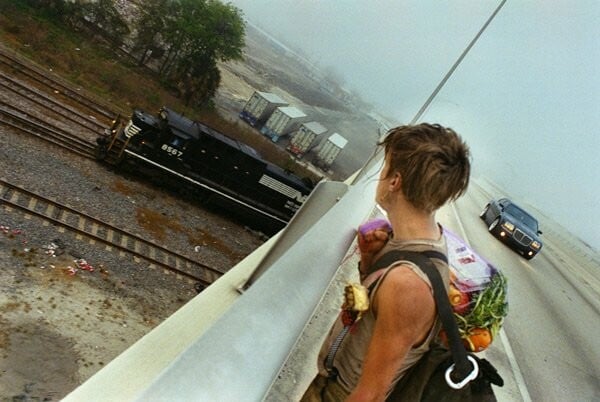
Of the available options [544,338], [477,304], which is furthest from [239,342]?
[544,338]

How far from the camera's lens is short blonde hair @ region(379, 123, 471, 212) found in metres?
1.78

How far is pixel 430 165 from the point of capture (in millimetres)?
1778

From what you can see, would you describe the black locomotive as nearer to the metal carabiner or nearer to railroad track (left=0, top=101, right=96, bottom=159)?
railroad track (left=0, top=101, right=96, bottom=159)

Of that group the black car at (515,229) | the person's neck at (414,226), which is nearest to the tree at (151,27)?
the black car at (515,229)

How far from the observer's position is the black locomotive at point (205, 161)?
1616 cm

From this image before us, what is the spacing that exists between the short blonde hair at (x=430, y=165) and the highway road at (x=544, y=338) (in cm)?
368

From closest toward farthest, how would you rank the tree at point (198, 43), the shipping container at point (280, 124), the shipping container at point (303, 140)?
the tree at point (198, 43) < the shipping container at point (303, 140) < the shipping container at point (280, 124)

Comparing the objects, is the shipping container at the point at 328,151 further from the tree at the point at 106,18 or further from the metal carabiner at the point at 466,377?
the metal carabiner at the point at 466,377

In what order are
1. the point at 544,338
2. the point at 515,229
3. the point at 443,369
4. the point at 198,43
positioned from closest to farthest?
the point at 443,369 < the point at 544,338 < the point at 515,229 < the point at 198,43

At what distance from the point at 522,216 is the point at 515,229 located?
209cm

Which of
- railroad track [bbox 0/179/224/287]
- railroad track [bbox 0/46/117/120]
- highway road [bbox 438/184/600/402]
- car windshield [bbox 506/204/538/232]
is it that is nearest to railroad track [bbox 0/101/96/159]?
railroad track [bbox 0/179/224/287]

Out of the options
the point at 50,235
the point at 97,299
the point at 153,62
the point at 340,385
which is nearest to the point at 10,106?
the point at 50,235

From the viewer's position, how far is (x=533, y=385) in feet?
17.8

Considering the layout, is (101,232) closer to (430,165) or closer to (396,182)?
(396,182)
